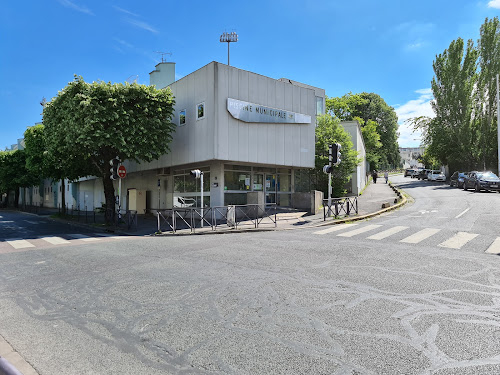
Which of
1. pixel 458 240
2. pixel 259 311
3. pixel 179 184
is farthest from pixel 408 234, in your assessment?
pixel 179 184

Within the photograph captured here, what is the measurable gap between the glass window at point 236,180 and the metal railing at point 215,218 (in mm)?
2301

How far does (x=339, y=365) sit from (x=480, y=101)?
48825mm

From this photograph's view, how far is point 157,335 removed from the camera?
3.99 m

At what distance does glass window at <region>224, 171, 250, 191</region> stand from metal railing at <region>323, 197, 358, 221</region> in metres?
5.55

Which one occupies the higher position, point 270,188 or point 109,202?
point 270,188

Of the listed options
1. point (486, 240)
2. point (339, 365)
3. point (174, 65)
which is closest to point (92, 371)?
point (339, 365)

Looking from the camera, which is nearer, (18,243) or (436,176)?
(18,243)

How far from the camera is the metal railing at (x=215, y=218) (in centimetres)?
1559

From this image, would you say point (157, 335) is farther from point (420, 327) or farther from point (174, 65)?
point (174, 65)

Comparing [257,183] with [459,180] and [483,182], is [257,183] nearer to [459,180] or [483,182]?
[483,182]

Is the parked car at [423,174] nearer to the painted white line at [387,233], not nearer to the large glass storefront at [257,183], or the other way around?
the large glass storefront at [257,183]

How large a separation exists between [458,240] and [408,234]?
1.60 metres

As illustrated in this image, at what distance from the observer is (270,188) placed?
73.2 feet

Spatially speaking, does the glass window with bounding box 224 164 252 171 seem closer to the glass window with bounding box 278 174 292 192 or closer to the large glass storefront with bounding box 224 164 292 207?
the large glass storefront with bounding box 224 164 292 207
